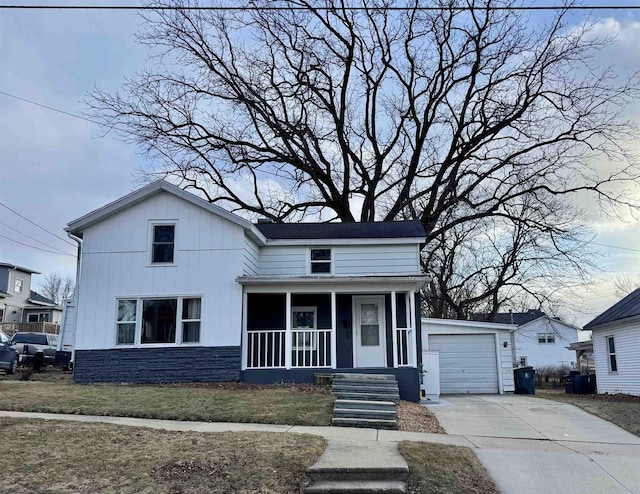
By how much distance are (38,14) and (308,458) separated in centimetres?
1087

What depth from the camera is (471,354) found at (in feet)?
64.6

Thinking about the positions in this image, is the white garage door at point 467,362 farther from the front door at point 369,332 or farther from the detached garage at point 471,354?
the front door at point 369,332

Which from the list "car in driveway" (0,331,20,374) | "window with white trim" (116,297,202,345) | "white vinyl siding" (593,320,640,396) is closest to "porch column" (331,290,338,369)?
"window with white trim" (116,297,202,345)

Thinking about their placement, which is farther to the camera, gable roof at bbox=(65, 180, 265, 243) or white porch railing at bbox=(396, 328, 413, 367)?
gable roof at bbox=(65, 180, 265, 243)

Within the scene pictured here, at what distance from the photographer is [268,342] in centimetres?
1627

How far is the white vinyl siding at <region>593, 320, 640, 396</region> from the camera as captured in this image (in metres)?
19.2

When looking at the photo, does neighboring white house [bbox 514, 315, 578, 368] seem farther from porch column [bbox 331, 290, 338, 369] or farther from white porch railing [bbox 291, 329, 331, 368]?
porch column [bbox 331, 290, 338, 369]

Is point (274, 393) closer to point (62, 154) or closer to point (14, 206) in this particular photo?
point (62, 154)

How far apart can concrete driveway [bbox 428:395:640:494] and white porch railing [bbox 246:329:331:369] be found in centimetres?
366

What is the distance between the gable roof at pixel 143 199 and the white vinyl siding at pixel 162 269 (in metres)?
0.15

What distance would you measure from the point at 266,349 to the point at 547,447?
823cm

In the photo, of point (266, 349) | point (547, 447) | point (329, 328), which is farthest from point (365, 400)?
point (329, 328)

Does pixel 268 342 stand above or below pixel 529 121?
below

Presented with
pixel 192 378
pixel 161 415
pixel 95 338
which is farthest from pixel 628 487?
pixel 95 338
